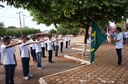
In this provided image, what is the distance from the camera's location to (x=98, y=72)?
30.1 feet

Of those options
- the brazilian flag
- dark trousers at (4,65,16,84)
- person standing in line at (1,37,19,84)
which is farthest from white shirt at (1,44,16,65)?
the brazilian flag

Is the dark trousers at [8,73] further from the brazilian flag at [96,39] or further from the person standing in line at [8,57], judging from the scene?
the brazilian flag at [96,39]

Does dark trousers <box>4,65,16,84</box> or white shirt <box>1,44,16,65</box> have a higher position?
white shirt <box>1,44,16,65</box>

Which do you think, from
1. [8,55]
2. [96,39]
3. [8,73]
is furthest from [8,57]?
[96,39]

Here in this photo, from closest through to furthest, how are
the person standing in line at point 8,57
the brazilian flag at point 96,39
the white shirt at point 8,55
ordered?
the person standing in line at point 8,57 < the white shirt at point 8,55 < the brazilian flag at point 96,39

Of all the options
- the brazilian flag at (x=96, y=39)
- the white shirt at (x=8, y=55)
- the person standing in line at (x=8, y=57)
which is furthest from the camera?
the brazilian flag at (x=96, y=39)

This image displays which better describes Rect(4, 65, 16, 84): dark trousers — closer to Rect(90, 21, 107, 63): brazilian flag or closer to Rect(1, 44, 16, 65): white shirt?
Rect(1, 44, 16, 65): white shirt

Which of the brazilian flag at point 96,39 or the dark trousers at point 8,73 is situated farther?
the brazilian flag at point 96,39

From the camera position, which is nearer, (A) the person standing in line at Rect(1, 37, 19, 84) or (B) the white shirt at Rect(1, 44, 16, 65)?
(A) the person standing in line at Rect(1, 37, 19, 84)

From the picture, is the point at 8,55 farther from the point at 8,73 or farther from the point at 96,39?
the point at 96,39

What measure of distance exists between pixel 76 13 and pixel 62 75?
5.02 m

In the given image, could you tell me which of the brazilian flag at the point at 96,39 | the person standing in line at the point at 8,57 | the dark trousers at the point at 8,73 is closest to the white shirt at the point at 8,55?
the person standing in line at the point at 8,57

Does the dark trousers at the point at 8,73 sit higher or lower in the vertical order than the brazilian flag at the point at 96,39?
lower

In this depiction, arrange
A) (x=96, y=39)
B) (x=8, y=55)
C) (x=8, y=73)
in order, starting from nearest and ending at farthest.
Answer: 1. (x=8, y=73)
2. (x=8, y=55)
3. (x=96, y=39)
